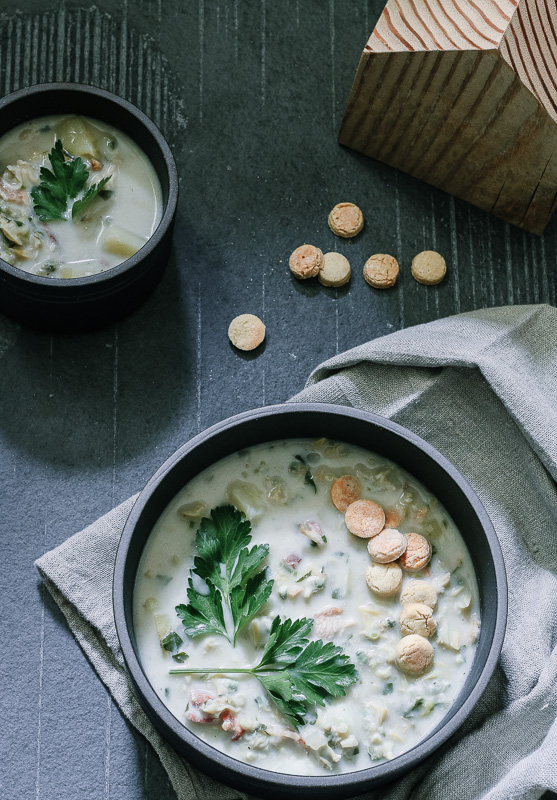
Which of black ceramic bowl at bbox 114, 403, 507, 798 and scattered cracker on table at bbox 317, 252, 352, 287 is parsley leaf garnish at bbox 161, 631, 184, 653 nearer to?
black ceramic bowl at bbox 114, 403, 507, 798

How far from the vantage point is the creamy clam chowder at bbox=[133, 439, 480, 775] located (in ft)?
5.45

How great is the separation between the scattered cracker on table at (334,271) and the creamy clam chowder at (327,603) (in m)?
0.34

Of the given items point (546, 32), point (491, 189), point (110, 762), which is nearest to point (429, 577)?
point (110, 762)

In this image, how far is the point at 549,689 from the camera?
5.72 ft

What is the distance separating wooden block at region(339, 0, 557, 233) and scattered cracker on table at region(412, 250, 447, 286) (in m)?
0.14

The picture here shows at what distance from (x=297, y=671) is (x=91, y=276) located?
2.24ft

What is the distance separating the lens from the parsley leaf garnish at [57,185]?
6.28ft

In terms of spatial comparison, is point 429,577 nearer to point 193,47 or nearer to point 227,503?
point 227,503

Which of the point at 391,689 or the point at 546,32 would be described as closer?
the point at 391,689

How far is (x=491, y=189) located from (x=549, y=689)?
2.87 feet

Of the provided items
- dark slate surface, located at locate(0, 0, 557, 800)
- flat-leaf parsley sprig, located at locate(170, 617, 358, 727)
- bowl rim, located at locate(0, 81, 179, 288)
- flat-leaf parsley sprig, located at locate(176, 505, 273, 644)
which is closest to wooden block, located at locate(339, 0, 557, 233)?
dark slate surface, located at locate(0, 0, 557, 800)

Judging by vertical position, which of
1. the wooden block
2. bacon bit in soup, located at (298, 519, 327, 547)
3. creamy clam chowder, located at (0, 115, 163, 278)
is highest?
the wooden block

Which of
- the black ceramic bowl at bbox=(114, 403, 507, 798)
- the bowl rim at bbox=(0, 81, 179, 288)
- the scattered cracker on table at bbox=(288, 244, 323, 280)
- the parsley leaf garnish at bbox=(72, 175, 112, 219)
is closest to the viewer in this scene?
the black ceramic bowl at bbox=(114, 403, 507, 798)

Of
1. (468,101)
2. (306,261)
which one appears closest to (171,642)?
(306,261)
